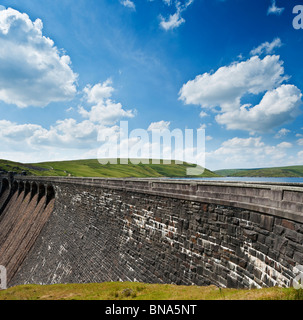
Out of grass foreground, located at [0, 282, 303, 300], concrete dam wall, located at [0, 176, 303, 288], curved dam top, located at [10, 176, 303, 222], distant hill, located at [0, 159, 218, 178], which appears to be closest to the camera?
grass foreground, located at [0, 282, 303, 300]

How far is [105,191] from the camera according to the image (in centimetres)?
1894

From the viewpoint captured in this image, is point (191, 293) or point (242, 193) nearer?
point (191, 293)

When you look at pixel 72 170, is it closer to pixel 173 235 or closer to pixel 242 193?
pixel 173 235

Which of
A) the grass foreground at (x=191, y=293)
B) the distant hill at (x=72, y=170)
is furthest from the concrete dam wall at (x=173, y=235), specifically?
the distant hill at (x=72, y=170)

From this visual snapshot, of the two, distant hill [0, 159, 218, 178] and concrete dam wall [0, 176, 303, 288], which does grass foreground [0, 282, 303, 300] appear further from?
distant hill [0, 159, 218, 178]

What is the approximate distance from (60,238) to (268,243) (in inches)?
949

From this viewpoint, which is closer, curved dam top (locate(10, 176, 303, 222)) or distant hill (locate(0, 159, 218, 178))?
curved dam top (locate(10, 176, 303, 222))

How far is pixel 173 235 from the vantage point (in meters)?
10.8

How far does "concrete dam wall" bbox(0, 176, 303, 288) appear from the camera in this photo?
6.44m

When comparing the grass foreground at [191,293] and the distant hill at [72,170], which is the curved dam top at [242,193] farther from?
the distant hill at [72,170]

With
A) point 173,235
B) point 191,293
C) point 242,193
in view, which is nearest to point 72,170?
point 173,235

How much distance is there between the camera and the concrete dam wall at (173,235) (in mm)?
6438

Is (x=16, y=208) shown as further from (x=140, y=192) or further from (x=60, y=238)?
(x=140, y=192)

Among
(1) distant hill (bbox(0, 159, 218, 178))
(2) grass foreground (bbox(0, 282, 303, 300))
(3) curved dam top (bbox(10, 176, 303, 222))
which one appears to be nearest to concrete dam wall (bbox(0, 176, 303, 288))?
(3) curved dam top (bbox(10, 176, 303, 222))
